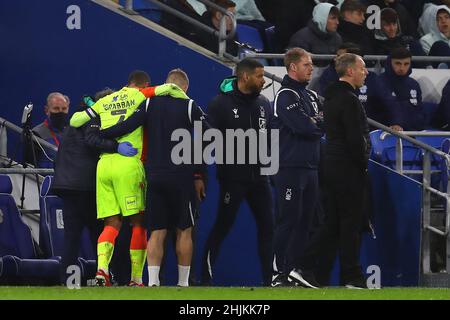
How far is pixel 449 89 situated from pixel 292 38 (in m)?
1.84

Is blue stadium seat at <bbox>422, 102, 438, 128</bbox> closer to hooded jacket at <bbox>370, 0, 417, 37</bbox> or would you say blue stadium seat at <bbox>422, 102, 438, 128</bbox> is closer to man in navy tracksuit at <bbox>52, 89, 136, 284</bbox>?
hooded jacket at <bbox>370, 0, 417, 37</bbox>

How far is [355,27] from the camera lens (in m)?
20.3

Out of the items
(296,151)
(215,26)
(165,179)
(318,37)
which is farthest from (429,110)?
(165,179)

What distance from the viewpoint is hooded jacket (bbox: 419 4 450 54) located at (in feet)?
69.9

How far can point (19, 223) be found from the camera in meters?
17.4

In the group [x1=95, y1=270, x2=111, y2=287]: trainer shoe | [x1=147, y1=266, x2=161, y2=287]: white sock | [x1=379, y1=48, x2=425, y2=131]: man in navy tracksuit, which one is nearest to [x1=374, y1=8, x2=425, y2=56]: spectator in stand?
[x1=379, y1=48, x2=425, y2=131]: man in navy tracksuit

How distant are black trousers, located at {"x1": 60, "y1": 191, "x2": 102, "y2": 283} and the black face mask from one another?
1971mm

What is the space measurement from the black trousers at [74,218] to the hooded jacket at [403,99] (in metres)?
4.06

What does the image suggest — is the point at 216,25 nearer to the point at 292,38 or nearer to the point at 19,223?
the point at 292,38

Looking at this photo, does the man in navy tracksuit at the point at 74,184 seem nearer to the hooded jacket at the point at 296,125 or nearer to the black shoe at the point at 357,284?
the hooded jacket at the point at 296,125

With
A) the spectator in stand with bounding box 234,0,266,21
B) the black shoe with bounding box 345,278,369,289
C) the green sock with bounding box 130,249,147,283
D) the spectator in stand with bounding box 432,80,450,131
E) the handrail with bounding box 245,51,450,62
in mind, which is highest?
the spectator in stand with bounding box 234,0,266,21

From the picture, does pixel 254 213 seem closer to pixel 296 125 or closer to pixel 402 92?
pixel 296 125

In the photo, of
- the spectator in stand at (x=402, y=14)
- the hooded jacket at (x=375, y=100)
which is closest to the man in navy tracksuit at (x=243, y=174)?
the hooded jacket at (x=375, y=100)
